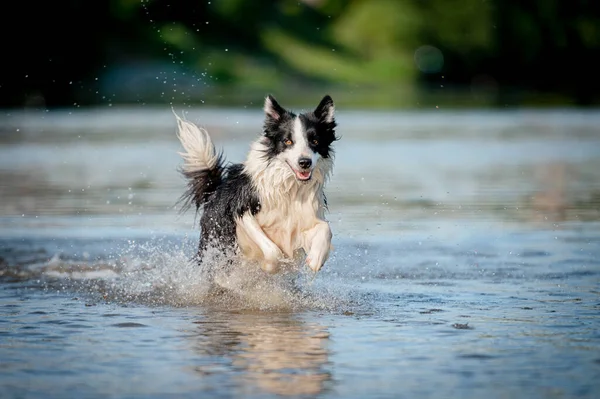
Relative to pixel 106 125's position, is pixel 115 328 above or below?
below

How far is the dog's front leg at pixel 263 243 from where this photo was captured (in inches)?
354

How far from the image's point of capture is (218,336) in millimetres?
7586

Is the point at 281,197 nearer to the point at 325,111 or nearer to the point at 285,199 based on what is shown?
the point at 285,199

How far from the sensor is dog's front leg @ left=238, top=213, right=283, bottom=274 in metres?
9.00

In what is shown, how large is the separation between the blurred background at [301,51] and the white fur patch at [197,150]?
106 feet

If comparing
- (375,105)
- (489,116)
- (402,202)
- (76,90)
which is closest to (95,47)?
(76,90)

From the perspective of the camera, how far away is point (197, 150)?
9.78 m

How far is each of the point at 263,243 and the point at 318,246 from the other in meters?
0.46

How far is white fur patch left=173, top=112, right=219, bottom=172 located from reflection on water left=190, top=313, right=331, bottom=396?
1817mm

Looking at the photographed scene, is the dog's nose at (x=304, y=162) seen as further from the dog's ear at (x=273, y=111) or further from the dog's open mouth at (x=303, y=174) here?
the dog's ear at (x=273, y=111)

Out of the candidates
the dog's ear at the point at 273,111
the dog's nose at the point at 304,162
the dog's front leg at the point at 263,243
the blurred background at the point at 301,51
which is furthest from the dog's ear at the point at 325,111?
the blurred background at the point at 301,51

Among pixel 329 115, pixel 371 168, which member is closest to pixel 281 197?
pixel 329 115

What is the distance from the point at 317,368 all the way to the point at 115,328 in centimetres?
179

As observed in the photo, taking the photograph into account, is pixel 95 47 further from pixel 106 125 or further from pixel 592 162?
pixel 592 162
